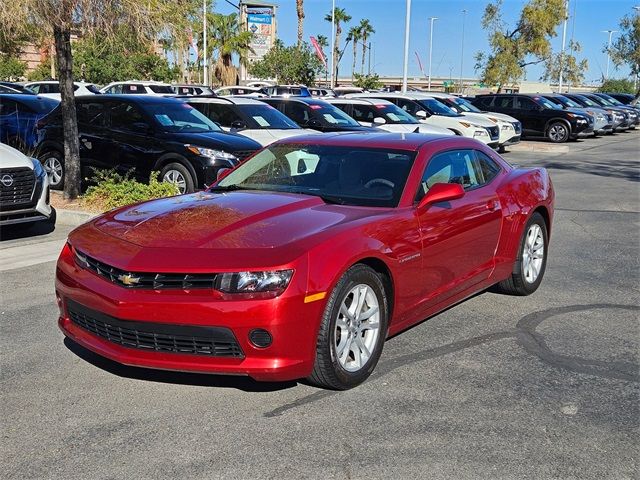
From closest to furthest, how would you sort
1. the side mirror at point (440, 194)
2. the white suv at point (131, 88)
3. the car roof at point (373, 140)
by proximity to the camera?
the side mirror at point (440, 194)
the car roof at point (373, 140)
the white suv at point (131, 88)

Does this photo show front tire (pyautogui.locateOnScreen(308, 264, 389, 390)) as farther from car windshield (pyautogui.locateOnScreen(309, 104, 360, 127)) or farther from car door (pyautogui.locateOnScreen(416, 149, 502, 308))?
car windshield (pyautogui.locateOnScreen(309, 104, 360, 127))

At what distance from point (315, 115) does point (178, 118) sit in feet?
16.7

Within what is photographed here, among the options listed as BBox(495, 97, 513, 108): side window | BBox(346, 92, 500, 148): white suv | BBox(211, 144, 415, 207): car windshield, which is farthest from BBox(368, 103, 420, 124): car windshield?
BBox(211, 144, 415, 207): car windshield

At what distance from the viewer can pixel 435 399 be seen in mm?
4246

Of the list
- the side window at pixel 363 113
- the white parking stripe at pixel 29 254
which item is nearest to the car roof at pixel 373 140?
the white parking stripe at pixel 29 254

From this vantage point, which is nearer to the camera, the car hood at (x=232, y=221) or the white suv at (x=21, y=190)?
the car hood at (x=232, y=221)

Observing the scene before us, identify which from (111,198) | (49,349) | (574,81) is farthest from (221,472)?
(574,81)

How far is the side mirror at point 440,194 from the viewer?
4945 mm

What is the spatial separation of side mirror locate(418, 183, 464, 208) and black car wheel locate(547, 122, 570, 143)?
2469 centimetres

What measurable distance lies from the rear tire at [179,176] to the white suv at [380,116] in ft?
26.3

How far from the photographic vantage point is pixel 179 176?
11.0 metres

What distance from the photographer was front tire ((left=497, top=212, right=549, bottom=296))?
20.9ft

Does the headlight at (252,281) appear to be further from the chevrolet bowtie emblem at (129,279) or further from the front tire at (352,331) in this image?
the chevrolet bowtie emblem at (129,279)

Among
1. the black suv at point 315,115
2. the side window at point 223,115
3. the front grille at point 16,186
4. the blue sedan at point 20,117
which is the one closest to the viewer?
the front grille at point 16,186
